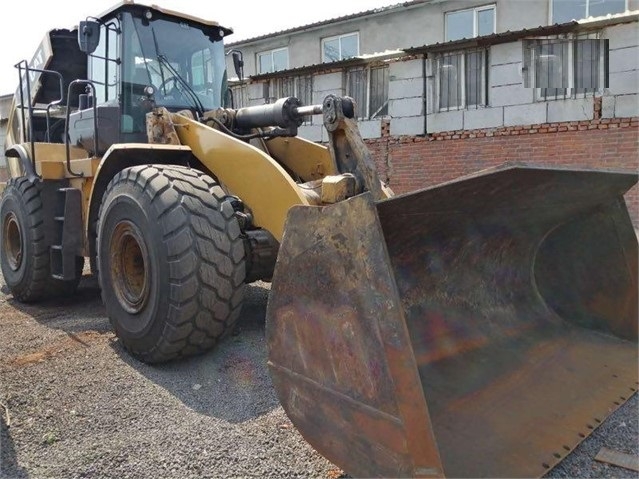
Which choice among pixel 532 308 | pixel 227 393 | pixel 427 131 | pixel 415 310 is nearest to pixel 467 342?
pixel 415 310

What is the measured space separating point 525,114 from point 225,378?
29.2 feet

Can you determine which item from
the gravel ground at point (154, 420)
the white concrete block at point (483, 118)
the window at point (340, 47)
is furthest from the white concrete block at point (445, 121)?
the gravel ground at point (154, 420)

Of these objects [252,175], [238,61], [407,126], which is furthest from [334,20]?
[252,175]

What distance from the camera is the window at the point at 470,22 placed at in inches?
530

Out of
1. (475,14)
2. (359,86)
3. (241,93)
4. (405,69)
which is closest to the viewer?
(405,69)

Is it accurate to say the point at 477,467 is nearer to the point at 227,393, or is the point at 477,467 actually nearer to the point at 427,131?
the point at 227,393

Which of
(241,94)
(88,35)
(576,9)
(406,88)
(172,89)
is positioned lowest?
(172,89)

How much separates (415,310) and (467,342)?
0.36 m

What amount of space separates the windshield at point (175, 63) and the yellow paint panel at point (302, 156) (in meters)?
0.78

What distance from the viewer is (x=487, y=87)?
10.7 metres

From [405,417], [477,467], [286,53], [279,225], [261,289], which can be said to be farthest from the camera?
[286,53]

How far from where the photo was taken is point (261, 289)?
5.33 meters

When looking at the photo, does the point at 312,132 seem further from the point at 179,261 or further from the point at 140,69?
the point at 179,261

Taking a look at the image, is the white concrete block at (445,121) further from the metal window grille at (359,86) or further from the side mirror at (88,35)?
the side mirror at (88,35)
